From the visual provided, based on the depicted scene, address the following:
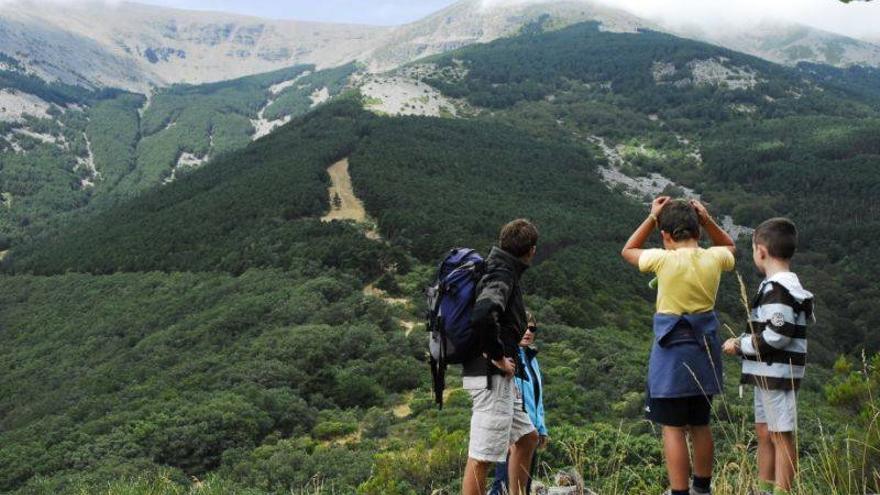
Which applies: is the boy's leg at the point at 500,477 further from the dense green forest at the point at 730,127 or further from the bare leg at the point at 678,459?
the dense green forest at the point at 730,127

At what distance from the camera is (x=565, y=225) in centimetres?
6228

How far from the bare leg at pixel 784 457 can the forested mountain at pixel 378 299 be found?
0.48ft

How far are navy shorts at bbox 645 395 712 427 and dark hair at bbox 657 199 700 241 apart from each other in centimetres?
102

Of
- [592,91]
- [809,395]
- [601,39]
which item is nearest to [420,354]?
[809,395]

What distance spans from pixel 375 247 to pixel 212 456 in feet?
74.1

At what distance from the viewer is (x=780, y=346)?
13.2 ft

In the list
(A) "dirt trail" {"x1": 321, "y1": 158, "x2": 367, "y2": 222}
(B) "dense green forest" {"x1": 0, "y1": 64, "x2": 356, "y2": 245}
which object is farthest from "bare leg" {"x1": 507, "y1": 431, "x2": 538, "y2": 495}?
(B) "dense green forest" {"x1": 0, "y1": 64, "x2": 356, "y2": 245}

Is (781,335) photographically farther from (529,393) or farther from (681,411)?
(529,393)

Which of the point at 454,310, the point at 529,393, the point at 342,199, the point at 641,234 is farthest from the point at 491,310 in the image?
the point at 342,199

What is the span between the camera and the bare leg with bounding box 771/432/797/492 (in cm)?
395

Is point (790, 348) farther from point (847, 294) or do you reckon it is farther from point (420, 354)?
point (847, 294)

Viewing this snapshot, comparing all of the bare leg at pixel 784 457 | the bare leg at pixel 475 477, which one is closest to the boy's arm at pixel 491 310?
the bare leg at pixel 475 477

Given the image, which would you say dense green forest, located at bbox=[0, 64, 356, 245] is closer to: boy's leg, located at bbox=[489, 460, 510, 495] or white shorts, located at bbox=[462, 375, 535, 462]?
boy's leg, located at bbox=[489, 460, 510, 495]

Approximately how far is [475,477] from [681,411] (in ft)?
4.47
